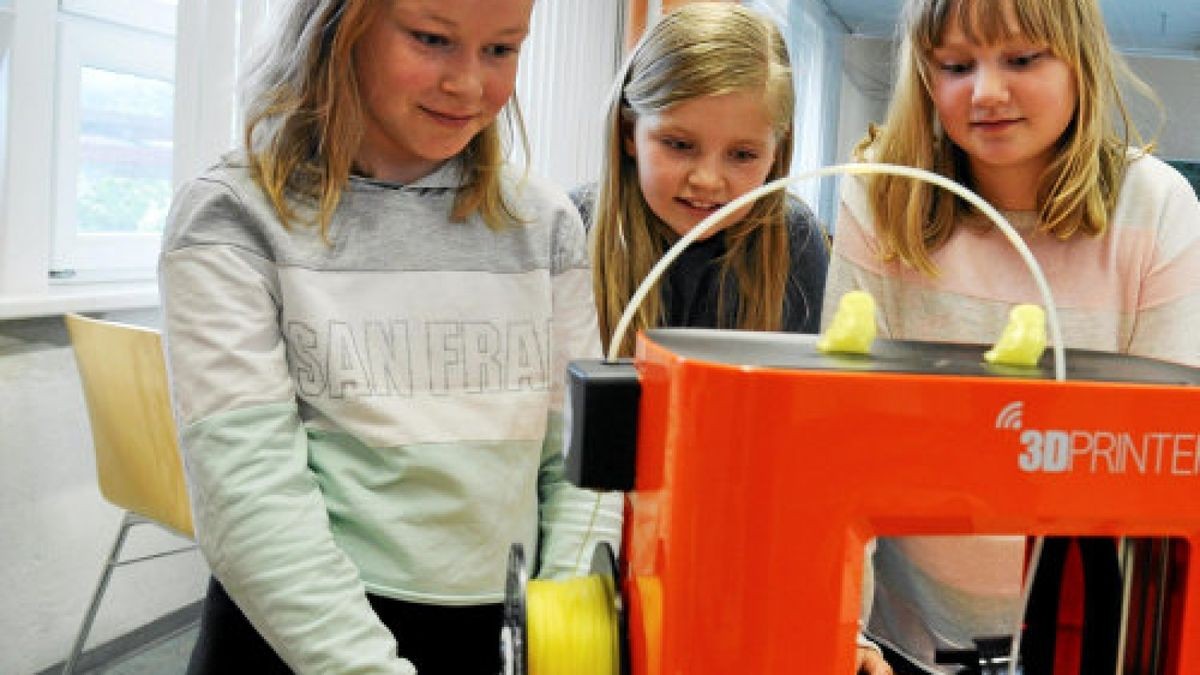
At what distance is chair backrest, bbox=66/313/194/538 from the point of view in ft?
6.31

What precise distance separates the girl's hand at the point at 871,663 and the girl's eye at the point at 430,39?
0.59 m

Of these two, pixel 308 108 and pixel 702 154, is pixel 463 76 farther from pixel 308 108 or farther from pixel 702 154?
pixel 702 154

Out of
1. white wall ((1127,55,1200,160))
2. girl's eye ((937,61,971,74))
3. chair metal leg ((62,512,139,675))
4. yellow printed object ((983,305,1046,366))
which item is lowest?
chair metal leg ((62,512,139,675))

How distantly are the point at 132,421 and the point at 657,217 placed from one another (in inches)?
43.5

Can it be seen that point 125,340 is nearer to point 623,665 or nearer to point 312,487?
point 312,487

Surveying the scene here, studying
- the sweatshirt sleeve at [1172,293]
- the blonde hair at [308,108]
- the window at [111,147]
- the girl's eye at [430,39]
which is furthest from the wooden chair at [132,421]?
the sweatshirt sleeve at [1172,293]

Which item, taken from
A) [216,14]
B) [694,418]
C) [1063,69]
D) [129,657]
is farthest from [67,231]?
[694,418]

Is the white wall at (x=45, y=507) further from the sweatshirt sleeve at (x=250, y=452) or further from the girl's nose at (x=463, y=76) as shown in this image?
the girl's nose at (x=463, y=76)

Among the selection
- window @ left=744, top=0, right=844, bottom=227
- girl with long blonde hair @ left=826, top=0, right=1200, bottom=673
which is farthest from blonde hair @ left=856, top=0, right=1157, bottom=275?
window @ left=744, top=0, right=844, bottom=227

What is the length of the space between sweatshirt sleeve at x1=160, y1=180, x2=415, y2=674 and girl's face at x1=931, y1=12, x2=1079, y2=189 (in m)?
0.64

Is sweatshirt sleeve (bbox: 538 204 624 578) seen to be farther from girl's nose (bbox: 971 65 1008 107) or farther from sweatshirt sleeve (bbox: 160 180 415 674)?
girl's nose (bbox: 971 65 1008 107)

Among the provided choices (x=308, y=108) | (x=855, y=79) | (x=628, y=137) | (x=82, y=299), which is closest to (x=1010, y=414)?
(x=308, y=108)

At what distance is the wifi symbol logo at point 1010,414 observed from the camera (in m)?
0.52

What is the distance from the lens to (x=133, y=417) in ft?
6.47
